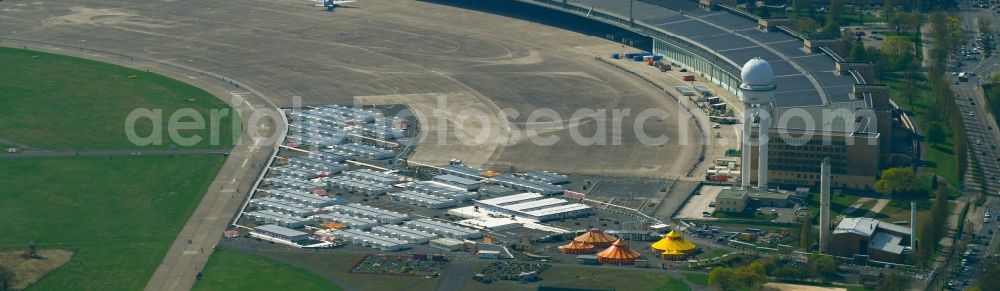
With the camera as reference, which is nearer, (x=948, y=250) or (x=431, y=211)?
(x=948, y=250)

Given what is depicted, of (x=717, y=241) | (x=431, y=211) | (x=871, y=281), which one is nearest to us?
(x=871, y=281)

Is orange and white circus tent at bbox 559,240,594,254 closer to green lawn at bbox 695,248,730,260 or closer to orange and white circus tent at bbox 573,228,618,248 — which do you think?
orange and white circus tent at bbox 573,228,618,248

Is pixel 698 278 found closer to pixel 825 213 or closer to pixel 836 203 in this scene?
pixel 825 213

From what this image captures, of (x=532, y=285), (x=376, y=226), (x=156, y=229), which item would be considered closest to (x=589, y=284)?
(x=532, y=285)

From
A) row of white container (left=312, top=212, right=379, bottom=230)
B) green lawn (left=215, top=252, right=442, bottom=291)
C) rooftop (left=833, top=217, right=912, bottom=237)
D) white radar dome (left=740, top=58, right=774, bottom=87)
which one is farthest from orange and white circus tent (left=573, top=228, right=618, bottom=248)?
white radar dome (left=740, top=58, right=774, bottom=87)

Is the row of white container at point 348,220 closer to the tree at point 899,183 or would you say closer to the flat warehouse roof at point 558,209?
the flat warehouse roof at point 558,209

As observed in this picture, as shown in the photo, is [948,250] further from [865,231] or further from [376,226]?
[376,226]

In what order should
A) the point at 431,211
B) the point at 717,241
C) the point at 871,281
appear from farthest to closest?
the point at 431,211 → the point at 717,241 → the point at 871,281

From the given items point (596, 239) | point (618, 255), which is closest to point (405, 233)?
point (596, 239)
